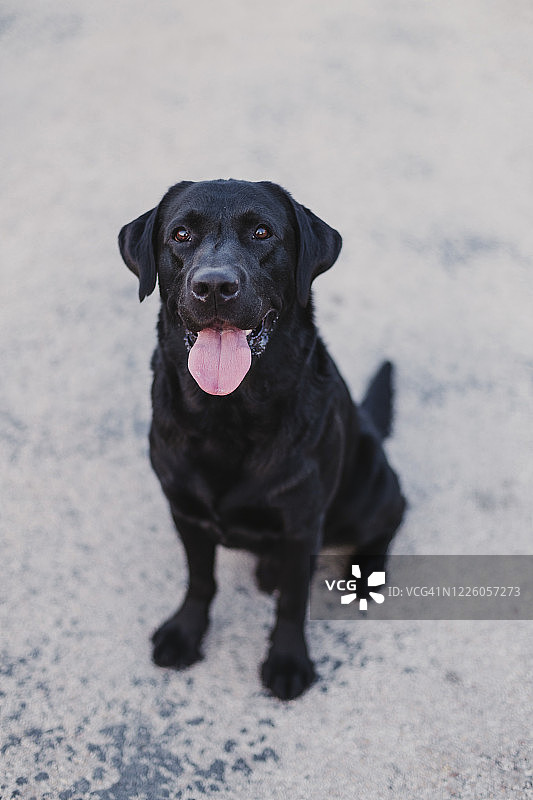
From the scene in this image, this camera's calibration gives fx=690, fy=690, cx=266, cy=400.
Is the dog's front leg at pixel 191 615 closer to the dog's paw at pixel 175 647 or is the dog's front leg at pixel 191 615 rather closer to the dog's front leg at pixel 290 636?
the dog's paw at pixel 175 647

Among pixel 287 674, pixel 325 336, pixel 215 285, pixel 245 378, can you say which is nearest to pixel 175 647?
pixel 287 674

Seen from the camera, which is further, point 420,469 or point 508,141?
point 508,141

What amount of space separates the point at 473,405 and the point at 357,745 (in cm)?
172

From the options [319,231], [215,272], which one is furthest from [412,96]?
Answer: [215,272]

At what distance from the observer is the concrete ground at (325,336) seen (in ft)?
6.98

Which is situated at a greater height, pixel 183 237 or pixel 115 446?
pixel 183 237

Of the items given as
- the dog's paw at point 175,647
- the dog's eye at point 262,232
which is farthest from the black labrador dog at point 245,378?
the dog's paw at point 175,647

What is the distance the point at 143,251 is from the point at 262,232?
37 centimetres

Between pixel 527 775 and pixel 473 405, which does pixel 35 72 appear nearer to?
pixel 473 405

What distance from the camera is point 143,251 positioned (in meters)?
2.06

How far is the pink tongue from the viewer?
6.01 feet

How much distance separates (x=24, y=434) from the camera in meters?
3.08

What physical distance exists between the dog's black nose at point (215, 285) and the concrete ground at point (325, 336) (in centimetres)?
131

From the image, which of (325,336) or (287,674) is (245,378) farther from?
(325,336)
